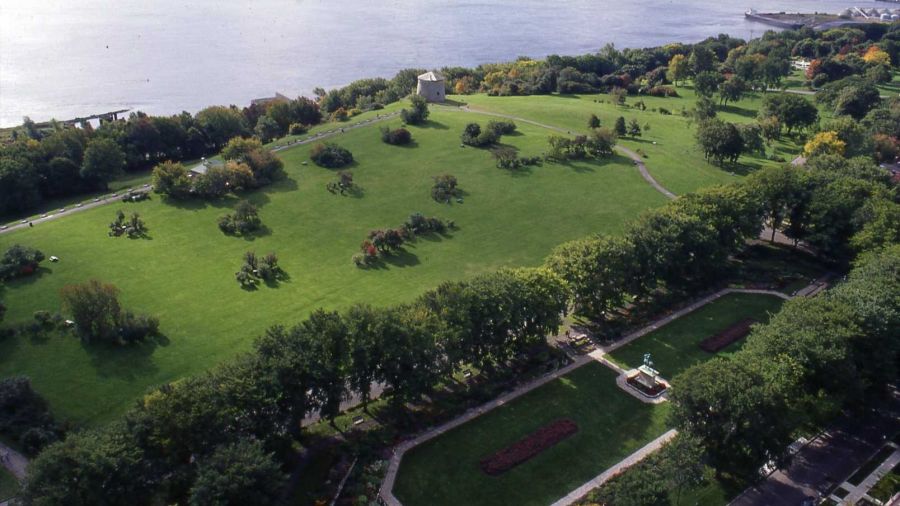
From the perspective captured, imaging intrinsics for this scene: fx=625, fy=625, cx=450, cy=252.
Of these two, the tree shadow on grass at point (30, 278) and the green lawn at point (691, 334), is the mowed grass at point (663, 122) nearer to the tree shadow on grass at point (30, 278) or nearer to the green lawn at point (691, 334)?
the green lawn at point (691, 334)

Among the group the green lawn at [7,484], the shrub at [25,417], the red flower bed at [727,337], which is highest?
the shrub at [25,417]

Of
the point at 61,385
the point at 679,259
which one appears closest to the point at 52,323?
the point at 61,385

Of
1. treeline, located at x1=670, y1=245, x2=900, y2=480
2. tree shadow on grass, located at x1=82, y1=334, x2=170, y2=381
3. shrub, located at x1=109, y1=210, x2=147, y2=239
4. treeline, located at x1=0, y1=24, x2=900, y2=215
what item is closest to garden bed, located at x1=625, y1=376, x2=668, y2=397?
treeline, located at x1=670, y1=245, x2=900, y2=480

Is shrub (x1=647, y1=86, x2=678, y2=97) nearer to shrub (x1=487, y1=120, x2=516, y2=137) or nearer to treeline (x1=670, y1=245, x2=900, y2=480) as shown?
shrub (x1=487, y1=120, x2=516, y2=137)

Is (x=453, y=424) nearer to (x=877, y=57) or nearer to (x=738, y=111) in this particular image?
(x=738, y=111)

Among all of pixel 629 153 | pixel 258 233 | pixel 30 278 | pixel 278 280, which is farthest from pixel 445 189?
pixel 30 278

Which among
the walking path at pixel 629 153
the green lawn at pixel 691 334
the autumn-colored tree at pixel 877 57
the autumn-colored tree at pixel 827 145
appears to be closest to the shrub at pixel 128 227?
the green lawn at pixel 691 334
